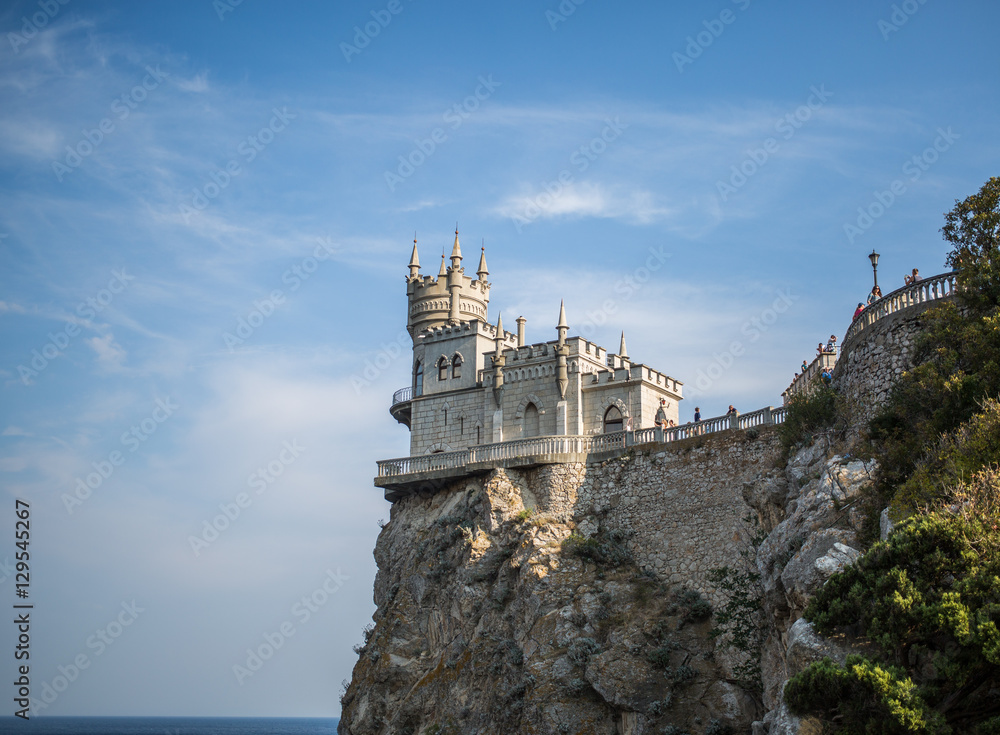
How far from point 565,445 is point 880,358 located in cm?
1415

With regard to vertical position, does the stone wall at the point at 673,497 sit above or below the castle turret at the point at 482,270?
below

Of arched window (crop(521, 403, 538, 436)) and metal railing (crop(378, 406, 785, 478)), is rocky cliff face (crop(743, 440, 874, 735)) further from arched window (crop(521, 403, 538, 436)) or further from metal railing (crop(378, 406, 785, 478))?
arched window (crop(521, 403, 538, 436))

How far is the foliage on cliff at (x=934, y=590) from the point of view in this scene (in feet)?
64.9

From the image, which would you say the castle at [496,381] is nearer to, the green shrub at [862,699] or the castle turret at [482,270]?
the castle turret at [482,270]

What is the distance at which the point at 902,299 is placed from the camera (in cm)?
3017

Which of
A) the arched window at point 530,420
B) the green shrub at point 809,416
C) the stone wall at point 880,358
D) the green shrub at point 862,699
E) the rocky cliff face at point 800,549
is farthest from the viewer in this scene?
the arched window at point 530,420

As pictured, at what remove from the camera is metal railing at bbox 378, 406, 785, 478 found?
37.7 meters

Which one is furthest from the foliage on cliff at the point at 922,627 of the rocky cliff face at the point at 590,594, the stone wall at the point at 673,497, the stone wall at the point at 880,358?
the stone wall at the point at 673,497

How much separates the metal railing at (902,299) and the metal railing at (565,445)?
545 centimetres

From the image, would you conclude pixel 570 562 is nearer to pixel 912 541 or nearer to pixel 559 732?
pixel 559 732

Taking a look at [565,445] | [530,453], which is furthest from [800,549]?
[530,453]

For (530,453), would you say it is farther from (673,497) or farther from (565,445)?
(673,497)

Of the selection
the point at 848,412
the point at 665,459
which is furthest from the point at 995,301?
the point at 665,459

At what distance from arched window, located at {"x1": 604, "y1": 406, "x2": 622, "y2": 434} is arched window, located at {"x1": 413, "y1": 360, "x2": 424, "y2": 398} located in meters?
8.71
